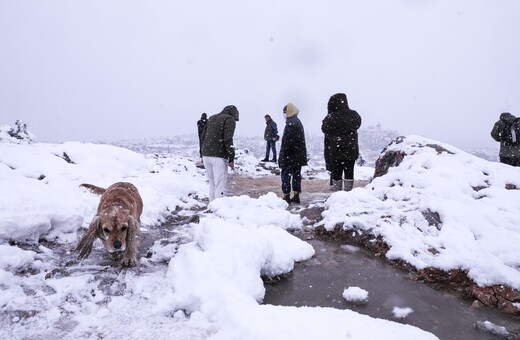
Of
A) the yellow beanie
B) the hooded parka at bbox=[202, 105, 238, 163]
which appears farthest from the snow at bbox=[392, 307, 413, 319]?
the yellow beanie

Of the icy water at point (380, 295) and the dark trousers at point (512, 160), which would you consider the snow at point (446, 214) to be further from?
the dark trousers at point (512, 160)

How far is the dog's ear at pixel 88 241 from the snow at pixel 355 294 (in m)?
2.96

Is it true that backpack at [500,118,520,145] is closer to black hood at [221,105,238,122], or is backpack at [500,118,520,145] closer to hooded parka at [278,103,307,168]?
hooded parka at [278,103,307,168]

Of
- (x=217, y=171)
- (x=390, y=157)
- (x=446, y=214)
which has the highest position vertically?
(x=390, y=157)

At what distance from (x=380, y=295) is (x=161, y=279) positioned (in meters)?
2.39

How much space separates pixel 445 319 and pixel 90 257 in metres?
4.12

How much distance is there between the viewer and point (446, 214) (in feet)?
15.3

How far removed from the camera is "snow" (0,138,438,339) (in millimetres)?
2482

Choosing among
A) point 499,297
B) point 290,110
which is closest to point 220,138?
point 290,110

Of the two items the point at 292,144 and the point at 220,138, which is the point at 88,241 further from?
the point at 292,144

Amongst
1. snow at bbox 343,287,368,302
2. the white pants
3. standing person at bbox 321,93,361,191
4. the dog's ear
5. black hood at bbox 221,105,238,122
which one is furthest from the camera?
standing person at bbox 321,93,361,191

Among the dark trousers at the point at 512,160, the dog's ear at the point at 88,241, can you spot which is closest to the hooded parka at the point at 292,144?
the dog's ear at the point at 88,241

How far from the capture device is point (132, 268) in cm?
383

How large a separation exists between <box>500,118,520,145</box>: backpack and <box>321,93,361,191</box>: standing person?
423cm
